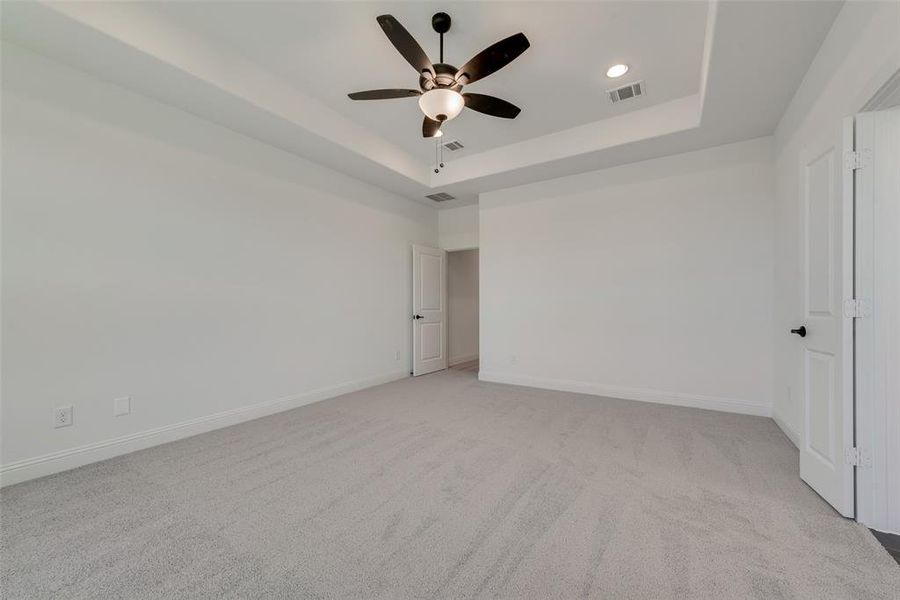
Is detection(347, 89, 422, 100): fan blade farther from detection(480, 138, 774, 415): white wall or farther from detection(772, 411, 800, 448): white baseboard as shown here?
detection(772, 411, 800, 448): white baseboard

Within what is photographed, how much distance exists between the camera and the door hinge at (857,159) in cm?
175

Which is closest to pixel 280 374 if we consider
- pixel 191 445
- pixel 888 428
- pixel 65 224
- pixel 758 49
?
pixel 191 445

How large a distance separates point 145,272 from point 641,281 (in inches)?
193

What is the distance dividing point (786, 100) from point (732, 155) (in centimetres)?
84

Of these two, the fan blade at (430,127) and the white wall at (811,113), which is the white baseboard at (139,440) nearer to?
the fan blade at (430,127)

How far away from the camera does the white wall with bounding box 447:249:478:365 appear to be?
697 cm

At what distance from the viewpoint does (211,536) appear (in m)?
1.72

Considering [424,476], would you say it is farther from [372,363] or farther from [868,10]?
[868,10]

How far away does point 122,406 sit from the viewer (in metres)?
2.70

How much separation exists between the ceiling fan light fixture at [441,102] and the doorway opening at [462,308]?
13.9 ft

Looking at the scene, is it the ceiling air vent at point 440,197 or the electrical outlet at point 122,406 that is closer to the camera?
the electrical outlet at point 122,406

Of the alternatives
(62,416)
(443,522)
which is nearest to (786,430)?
(443,522)

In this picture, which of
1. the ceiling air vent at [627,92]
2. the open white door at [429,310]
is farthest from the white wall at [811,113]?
the open white door at [429,310]

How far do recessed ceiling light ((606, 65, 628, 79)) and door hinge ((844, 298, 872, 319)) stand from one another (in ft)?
7.54
